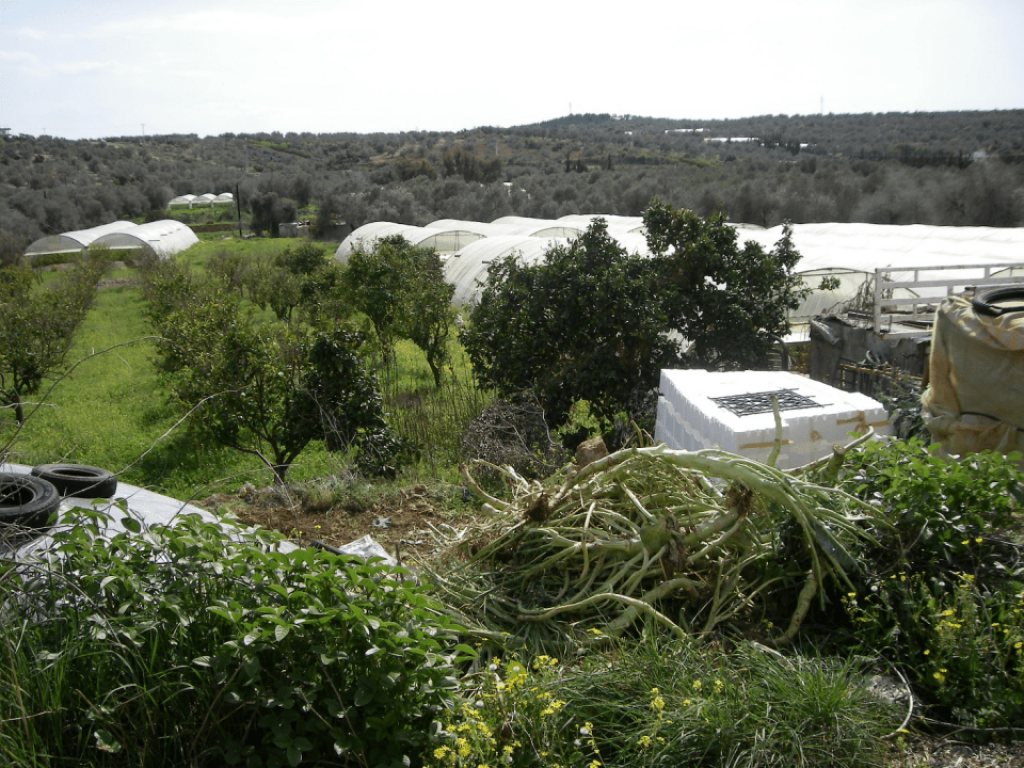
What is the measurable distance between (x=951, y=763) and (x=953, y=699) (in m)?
0.32

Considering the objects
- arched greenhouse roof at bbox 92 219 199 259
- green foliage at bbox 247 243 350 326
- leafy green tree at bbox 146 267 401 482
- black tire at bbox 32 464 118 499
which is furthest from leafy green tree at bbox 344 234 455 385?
arched greenhouse roof at bbox 92 219 199 259

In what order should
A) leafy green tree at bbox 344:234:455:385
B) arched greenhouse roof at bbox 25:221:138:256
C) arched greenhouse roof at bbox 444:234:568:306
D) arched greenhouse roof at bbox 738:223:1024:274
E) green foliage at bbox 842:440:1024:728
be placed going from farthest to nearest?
1. arched greenhouse roof at bbox 25:221:138:256
2. arched greenhouse roof at bbox 444:234:568:306
3. arched greenhouse roof at bbox 738:223:1024:274
4. leafy green tree at bbox 344:234:455:385
5. green foliage at bbox 842:440:1024:728

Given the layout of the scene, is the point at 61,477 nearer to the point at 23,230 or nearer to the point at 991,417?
the point at 991,417

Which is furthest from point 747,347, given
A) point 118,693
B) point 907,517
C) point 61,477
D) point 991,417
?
point 118,693

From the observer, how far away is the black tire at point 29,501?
3266 mm

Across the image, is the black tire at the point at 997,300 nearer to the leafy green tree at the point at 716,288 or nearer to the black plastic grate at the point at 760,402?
the black plastic grate at the point at 760,402

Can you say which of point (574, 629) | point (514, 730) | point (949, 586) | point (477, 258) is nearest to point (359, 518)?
point (574, 629)

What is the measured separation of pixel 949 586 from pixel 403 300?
13074 millimetres

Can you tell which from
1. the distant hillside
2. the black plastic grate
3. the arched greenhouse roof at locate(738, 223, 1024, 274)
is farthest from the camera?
the distant hillside

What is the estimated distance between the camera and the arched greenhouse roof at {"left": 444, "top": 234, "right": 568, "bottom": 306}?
22.5 m

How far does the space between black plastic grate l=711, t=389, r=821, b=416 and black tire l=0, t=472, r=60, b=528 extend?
13.4 ft

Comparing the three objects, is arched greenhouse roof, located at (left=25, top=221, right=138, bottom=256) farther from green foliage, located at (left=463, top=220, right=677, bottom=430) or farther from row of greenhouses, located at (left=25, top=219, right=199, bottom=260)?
green foliage, located at (left=463, top=220, right=677, bottom=430)

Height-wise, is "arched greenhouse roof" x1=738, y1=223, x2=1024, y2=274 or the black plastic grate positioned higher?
the black plastic grate

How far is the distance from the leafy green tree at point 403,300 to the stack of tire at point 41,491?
27.6 feet
